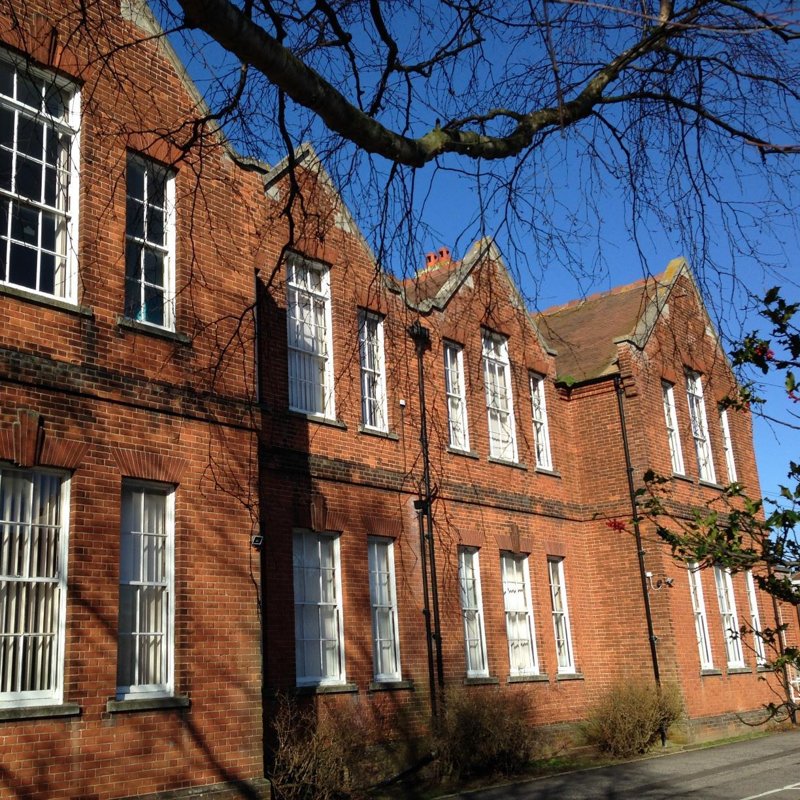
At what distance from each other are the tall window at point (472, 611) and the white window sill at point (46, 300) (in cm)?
917

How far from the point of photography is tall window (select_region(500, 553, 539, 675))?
60.0ft

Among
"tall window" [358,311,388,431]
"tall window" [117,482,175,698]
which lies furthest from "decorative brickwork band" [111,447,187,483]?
"tall window" [358,311,388,431]

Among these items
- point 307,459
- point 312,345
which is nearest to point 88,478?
point 307,459

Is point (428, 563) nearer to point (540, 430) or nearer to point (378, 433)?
point (378, 433)

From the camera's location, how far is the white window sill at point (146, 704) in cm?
969

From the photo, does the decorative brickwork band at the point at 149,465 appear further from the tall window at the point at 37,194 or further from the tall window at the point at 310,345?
the tall window at the point at 310,345

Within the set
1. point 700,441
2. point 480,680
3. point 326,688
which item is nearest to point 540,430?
point 700,441

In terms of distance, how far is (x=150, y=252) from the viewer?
11.8m

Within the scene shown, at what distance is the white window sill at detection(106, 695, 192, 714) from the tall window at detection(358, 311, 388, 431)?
6.73m

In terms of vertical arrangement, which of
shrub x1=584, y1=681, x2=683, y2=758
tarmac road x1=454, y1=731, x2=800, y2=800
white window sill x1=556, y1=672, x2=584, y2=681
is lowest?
tarmac road x1=454, y1=731, x2=800, y2=800

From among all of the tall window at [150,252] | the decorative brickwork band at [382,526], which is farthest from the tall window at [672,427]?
→ the tall window at [150,252]

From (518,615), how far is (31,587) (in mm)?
11116

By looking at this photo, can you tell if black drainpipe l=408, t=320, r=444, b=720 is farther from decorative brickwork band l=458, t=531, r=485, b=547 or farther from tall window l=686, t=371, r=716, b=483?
tall window l=686, t=371, r=716, b=483

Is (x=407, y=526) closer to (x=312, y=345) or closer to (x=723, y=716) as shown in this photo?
(x=312, y=345)
